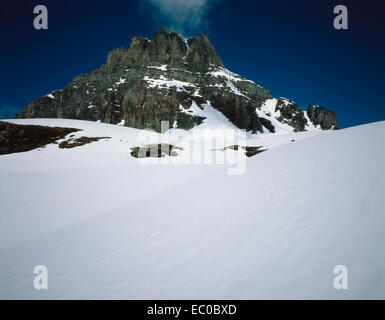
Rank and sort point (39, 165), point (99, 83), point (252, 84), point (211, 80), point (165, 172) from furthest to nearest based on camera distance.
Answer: point (252, 84) → point (211, 80) → point (99, 83) → point (39, 165) → point (165, 172)

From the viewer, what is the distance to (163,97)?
8175 cm

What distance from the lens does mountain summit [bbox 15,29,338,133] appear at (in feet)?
266

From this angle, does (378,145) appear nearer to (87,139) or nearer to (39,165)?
(39,165)

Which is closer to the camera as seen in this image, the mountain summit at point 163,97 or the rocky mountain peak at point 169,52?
the mountain summit at point 163,97

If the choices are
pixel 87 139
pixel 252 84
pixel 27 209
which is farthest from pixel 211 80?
pixel 27 209

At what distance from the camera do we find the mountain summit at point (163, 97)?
81000 mm

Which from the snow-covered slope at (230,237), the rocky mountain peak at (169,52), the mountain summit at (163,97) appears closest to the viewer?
the snow-covered slope at (230,237)

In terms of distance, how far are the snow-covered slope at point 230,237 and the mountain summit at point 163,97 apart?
65.6 meters

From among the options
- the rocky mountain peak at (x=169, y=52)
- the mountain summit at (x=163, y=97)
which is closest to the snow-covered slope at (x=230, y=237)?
the mountain summit at (x=163, y=97)

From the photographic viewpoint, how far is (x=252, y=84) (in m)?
122

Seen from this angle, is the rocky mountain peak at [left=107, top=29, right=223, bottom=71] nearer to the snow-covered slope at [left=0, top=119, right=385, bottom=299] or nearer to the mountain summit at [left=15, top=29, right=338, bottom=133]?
the mountain summit at [left=15, top=29, right=338, bottom=133]

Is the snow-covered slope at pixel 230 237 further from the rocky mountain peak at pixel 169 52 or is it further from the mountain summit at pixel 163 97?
the rocky mountain peak at pixel 169 52
